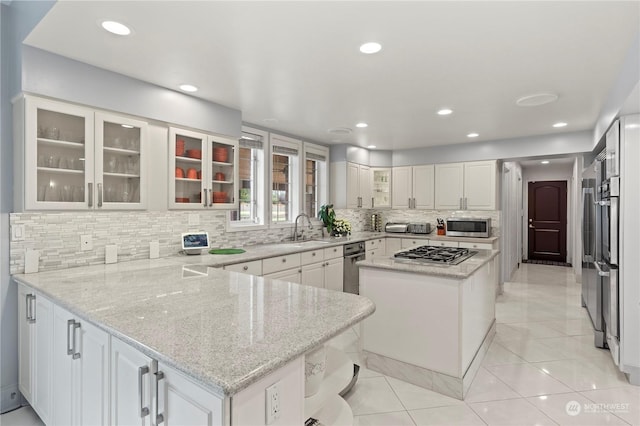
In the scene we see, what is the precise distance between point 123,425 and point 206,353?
25.5 inches

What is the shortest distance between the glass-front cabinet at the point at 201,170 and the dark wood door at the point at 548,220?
8.21 m

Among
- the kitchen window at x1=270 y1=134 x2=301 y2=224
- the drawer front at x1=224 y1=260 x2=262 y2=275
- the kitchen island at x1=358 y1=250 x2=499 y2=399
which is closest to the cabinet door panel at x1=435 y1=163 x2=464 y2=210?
the kitchen window at x1=270 y1=134 x2=301 y2=224

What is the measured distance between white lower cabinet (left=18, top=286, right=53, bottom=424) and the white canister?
1.55 m

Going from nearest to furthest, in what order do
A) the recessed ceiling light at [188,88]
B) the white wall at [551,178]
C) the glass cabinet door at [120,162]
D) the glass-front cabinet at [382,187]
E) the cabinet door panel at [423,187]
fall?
the glass cabinet door at [120,162] → the recessed ceiling light at [188,88] → the cabinet door panel at [423,187] → the glass-front cabinet at [382,187] → the white wall at [551,178]

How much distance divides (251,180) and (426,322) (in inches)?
112

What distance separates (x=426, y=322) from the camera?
266cm

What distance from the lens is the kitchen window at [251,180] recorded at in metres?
4.29

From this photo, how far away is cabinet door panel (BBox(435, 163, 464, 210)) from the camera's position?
565 centimetres

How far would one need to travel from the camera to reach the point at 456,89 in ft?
9.87

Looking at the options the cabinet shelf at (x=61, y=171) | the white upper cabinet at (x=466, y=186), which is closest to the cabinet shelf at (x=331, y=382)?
the cabinet shelf at (x=61, y=171)

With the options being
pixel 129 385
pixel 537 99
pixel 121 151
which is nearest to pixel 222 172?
pixel 121 151

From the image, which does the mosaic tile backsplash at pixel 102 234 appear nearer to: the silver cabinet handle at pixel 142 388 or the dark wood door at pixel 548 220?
the silver cabinet handle at pixel 142 388

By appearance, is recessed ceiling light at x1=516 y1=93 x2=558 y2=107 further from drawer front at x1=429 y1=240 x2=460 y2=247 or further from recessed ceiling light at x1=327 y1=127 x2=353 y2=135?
drawer front at x1=429 y1=240 x2=460 y2=247

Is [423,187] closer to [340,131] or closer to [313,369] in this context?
[340,131]
